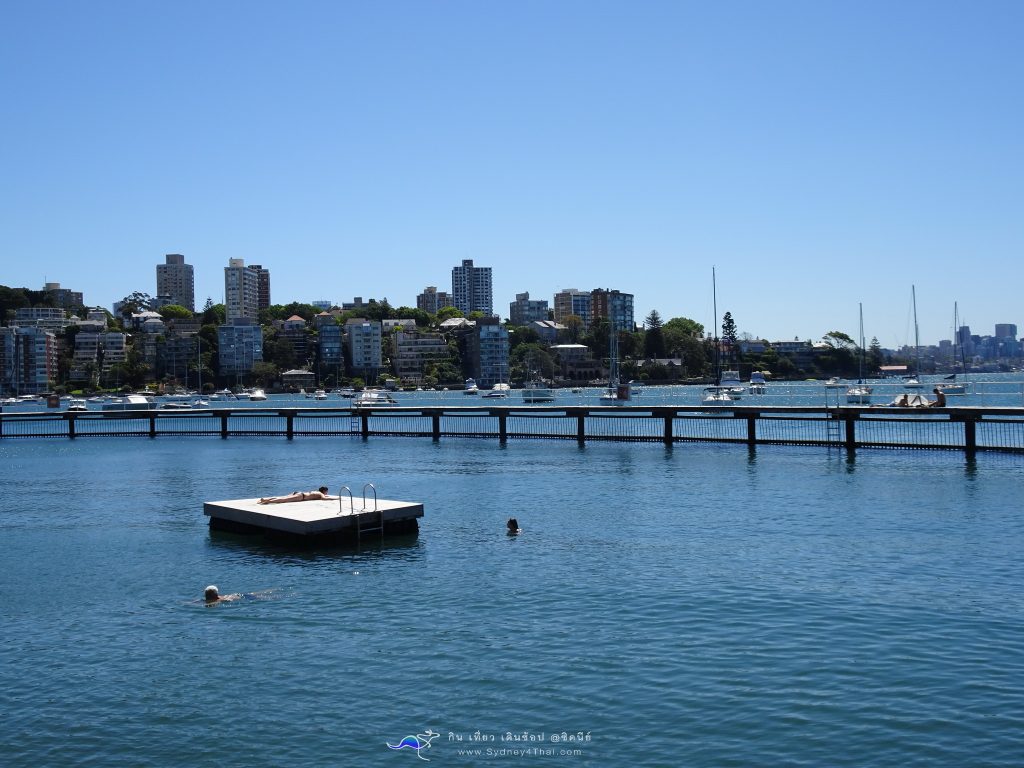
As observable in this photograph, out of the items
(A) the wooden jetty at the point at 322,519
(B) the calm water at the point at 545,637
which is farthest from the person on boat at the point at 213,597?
(A) the wooden jetty at the point at 322,519

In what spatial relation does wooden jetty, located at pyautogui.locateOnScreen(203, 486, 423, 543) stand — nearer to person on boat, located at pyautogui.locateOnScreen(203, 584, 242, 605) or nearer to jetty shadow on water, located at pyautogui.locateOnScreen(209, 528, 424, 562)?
jetty shadow on water, located at pyautogui.locateOnScreen(209, 528, 424, 562)

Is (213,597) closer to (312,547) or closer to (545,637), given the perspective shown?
(312,547)

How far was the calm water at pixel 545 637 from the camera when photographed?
1542 centimetres

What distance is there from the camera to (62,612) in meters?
24.2

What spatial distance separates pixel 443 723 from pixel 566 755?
2.40 m

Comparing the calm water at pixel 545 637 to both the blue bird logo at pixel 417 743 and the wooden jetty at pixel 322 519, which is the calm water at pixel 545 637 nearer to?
the blue bird logo at pixel 417 743

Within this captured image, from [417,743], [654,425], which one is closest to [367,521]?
[417,743]

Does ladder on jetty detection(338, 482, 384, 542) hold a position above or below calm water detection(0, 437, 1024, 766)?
above

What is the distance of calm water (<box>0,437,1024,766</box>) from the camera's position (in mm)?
15422

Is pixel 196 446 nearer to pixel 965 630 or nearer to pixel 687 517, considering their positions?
pixel 687 517

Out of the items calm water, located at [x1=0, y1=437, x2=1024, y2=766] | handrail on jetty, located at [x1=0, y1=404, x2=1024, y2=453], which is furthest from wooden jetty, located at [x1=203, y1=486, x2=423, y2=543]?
handrail on jetty, located at [x1=0, y1=404, x2=1024, y2=453]

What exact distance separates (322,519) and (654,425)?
8566 cm

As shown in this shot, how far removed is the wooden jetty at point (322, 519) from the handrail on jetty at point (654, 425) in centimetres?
3422

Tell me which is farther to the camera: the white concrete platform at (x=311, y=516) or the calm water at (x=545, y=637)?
the white concrete platform at (x=311, y=516)
